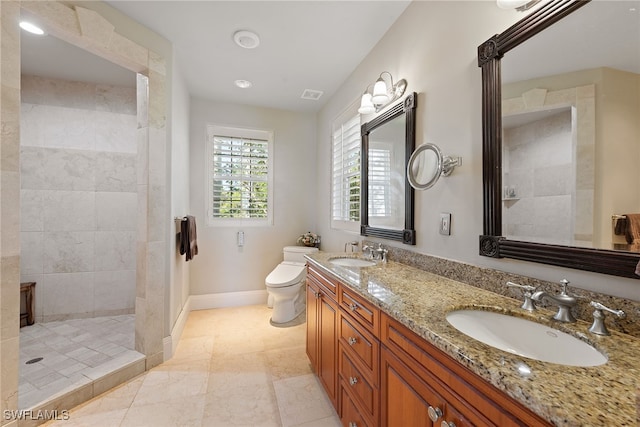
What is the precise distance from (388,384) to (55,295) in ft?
11.4

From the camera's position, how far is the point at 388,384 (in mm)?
1009

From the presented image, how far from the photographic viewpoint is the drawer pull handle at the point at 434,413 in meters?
0.74

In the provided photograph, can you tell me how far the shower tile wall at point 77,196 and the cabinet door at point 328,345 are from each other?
2455 mm

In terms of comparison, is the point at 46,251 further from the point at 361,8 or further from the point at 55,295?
the point at 361,8

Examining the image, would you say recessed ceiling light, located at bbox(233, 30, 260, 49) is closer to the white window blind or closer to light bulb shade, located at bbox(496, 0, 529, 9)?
the white window blind

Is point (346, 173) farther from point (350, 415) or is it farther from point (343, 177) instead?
point (350, 415)

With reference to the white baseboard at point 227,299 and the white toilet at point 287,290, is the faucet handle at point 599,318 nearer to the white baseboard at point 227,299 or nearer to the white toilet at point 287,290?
the white toilet at point 287,290

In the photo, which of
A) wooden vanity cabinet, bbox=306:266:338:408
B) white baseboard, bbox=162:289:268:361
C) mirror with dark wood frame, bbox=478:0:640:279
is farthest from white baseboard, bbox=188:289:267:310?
mirror with dark wood frame, bbox=478:0:640:279

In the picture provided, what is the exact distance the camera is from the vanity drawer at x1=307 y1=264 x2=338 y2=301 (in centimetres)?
156

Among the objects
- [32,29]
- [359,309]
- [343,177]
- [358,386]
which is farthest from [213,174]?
[358,386]

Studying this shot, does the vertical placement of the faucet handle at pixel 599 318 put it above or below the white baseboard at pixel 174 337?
above

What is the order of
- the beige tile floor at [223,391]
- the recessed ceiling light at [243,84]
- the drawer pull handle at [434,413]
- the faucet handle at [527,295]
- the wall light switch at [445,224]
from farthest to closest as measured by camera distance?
the recessed ceiling light at [243,84] < the beige tile floor at [223,391] < the wall light switch at [445,224] < the faucet handle at [527,295] < the drawer pull handle at [434,413]

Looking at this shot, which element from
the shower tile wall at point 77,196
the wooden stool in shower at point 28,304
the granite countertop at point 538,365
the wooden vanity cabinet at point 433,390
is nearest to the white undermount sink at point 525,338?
the granite countertop at point 538,365

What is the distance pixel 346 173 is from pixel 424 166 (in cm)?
126
